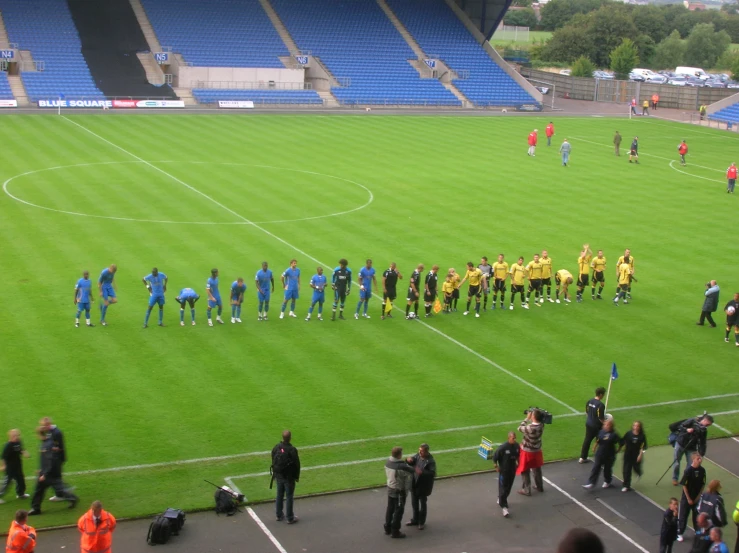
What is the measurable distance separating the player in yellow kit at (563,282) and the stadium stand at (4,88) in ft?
141

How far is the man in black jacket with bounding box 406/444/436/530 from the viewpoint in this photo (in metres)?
15.5

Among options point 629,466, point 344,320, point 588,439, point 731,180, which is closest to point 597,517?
point 629,466

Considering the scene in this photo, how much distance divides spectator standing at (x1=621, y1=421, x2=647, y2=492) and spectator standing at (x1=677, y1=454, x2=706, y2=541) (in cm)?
115

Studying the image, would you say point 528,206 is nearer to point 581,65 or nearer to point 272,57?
point 272,57

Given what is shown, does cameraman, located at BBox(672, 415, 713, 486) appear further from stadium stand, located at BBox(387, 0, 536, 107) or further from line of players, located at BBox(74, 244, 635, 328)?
stadium stand, located at BBox(387, 0, 536, 107)

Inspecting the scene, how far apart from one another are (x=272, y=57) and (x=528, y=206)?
39.7m

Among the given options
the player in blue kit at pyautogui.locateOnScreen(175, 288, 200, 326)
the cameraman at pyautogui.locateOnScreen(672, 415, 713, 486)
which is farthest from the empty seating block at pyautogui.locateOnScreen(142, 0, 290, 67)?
the cameraman at pyautogui.locateOnScreen(672, 415, 713, 486)

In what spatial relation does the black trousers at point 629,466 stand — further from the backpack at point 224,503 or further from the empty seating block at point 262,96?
the empty seating block at point 262,96

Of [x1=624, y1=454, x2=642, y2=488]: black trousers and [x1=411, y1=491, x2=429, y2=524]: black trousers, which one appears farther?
[x1=624, y1=454, x2=642, y2=488]: black trousers

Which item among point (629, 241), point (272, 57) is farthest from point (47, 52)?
point (629, 241)

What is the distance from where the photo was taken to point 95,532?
13.2 meters

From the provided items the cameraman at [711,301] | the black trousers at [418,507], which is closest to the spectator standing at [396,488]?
the black trousers at [418,507]

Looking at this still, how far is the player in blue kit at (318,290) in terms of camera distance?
2509cm

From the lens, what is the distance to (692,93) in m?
83.6
